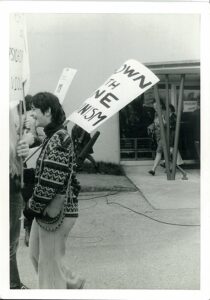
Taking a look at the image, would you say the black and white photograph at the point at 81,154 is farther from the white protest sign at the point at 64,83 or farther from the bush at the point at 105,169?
the bush at the point at 105,169

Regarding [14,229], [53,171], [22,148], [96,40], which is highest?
[96,40]

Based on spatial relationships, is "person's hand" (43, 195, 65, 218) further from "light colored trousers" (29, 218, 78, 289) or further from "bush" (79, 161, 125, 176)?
"bush" (79, 161, 125, 176)

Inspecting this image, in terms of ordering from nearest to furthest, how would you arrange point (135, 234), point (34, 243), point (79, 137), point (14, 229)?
1. point (34, 243)
2. point (14, 229)
3. point (79, 137)
4. point (135, 234)

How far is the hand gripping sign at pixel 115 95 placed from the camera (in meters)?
3.30

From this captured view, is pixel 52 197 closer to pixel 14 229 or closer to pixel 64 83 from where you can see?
pixel 14 229

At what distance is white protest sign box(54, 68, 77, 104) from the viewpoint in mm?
3738

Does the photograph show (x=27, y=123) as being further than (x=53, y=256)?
Yes

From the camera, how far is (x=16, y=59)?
3.43 metres

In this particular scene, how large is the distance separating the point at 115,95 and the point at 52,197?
2.65 feet

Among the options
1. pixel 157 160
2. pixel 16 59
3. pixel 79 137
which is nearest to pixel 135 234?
pixel 79 137
